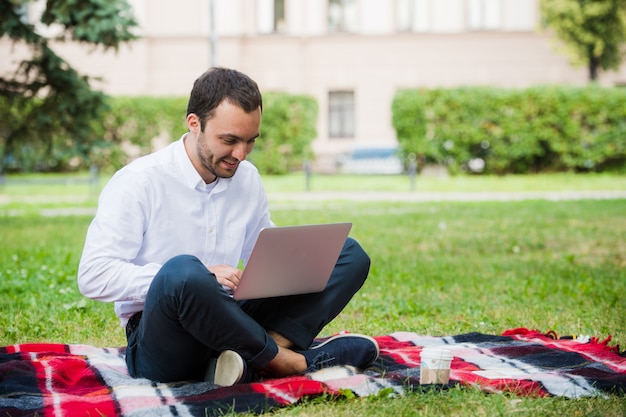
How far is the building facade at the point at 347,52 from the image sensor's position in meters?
26.9

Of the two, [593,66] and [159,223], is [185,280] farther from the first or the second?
[593,66]

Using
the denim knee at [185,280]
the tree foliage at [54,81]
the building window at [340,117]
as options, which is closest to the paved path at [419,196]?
the tree foliage at [54,81]

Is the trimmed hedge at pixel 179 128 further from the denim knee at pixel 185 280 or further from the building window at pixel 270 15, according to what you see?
the denim knee at pixel 185 280

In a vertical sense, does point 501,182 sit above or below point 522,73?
below

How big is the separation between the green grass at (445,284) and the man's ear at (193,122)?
4.02ft

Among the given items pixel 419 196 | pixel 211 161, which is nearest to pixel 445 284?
pixel 211 161

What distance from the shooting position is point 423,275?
744cm

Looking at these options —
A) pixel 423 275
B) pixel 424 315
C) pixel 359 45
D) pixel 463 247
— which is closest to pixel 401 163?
pixel 359 45

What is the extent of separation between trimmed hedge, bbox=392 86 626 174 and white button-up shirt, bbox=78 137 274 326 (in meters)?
17.2

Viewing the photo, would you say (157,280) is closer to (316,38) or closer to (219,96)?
Result: (219,96)

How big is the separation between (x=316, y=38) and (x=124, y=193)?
79.9 ft

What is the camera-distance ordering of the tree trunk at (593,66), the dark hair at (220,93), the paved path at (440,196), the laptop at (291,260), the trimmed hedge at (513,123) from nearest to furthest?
the laptop at (291,260) → the dark hair at (220,93) → the paved path at (440,196) → the trimmed hedge at (513,123) → the tree trunk at (593,66)

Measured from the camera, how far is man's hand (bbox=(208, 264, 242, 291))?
3.49 meters

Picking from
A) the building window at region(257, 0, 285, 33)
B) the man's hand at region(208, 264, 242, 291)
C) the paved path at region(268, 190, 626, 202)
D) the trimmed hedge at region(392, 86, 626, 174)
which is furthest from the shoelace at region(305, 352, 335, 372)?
the building window at region(257, 0, 285, 33)
